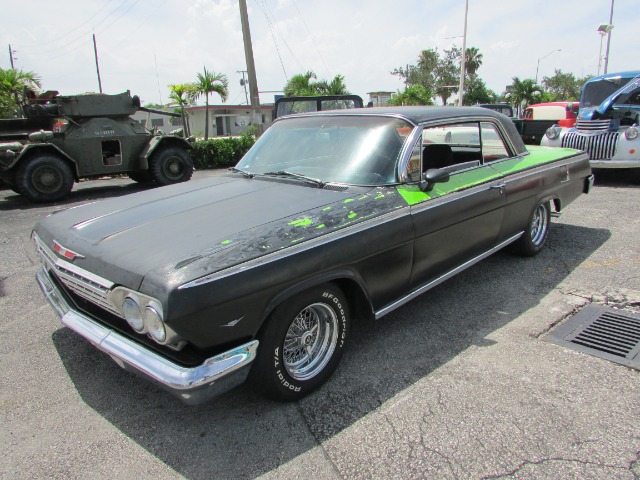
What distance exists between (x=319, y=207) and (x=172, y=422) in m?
1.45

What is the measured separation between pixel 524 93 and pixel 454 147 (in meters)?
50.2

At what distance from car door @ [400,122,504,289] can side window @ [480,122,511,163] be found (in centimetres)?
5

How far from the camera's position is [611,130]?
891 cm

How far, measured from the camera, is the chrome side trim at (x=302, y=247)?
206 cm

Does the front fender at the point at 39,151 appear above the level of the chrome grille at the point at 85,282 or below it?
above

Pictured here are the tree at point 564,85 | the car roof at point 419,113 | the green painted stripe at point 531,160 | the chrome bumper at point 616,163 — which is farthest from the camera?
the tree at point 564,85

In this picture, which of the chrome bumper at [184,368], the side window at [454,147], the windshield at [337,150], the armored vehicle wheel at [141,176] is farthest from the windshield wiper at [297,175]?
the armored vehicle wheel at [141,176]

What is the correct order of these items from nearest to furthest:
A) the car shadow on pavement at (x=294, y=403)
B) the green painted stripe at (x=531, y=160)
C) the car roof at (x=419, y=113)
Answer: the car shadow on pavement at (x=294, y=403) < the car roof at (x=419, y=113) < the green painted stripe at (x=531, y=160)

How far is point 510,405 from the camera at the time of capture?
2508 mm

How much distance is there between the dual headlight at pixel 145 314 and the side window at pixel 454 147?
2.50 meters

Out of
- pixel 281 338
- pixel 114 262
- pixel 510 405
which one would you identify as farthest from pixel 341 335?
pixel 114 262

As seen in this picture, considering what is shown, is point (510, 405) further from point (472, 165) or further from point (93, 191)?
point (93, 191)

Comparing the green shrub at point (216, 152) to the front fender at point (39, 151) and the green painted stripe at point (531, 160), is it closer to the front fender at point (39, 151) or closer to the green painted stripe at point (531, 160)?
the front fender at point (39, 151)

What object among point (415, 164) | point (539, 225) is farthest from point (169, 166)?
point (415, 164)
